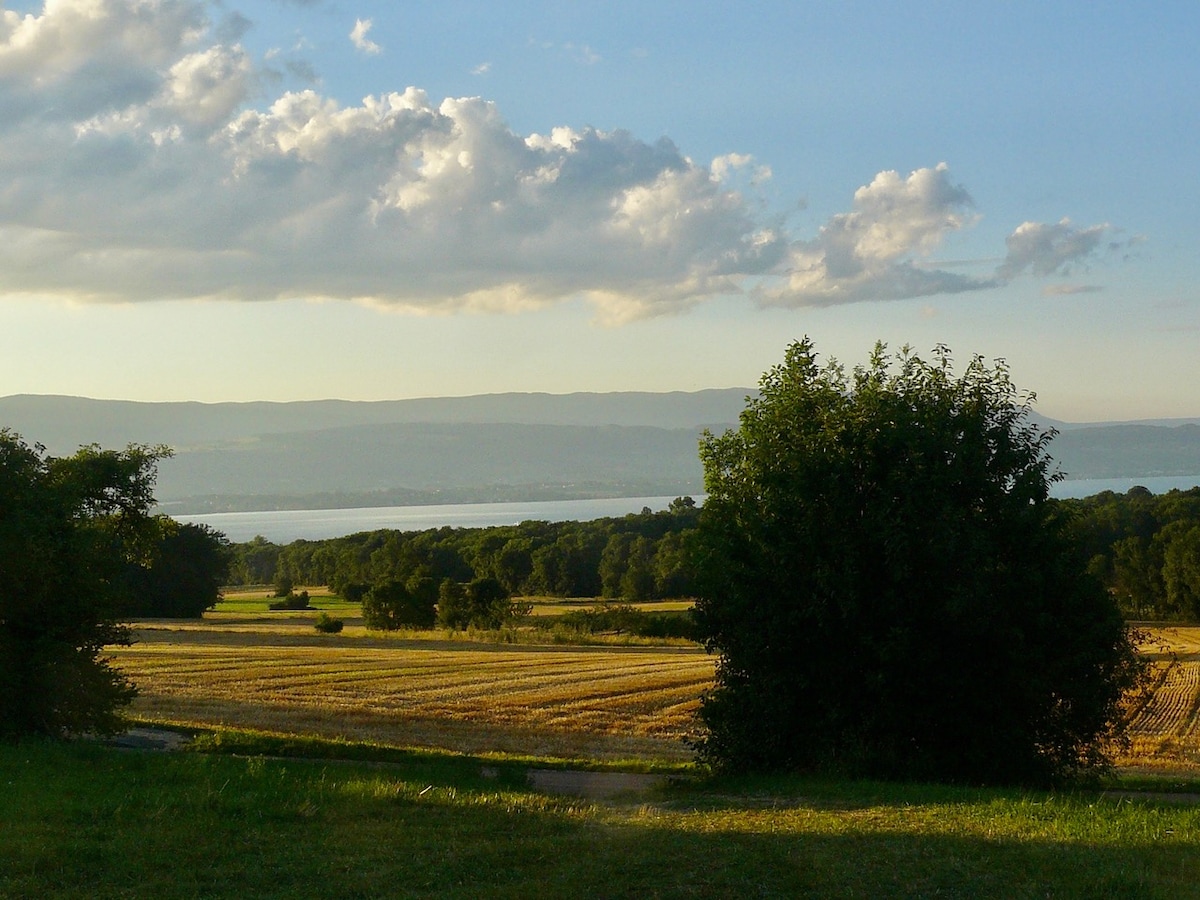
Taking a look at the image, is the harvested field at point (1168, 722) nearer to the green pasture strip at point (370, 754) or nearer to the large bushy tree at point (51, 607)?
the green pasture strip at point (370, 754)

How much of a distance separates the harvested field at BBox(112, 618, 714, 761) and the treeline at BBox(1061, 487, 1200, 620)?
43.1 meters

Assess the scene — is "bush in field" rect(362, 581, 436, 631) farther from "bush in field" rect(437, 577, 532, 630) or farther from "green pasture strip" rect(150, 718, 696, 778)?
"green pasture strip" rect(150, 718, 696, 778)

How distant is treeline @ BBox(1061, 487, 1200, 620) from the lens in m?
82.6

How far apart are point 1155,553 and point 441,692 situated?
231ft

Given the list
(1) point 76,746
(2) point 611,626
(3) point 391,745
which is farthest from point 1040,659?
(2) point 611,626

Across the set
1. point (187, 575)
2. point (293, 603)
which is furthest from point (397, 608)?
point (187, 575)

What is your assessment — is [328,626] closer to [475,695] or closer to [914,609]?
[475,695]

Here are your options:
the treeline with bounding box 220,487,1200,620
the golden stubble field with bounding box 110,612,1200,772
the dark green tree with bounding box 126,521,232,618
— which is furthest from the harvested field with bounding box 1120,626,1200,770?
the dark green tree with bounding box 126,521,232,618

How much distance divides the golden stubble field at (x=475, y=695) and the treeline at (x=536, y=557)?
35.3 meters

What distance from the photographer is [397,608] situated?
7381 centimetres

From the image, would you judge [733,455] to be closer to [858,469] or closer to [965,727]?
[858,469]

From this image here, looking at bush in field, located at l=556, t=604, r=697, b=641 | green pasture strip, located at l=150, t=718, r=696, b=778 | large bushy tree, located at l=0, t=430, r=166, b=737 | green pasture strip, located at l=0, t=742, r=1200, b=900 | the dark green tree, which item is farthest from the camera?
the dark green tree

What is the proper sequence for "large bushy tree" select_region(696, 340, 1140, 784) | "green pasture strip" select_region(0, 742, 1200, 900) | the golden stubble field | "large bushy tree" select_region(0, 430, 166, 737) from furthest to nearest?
1. the golden stubble field
2. "large bushy tree" select_region(0, 430, 166, 737)
3. "large bushy tree" select_region(696, 340, 1140, 784)
4. "green pasture strip" select_region(0, 742, 1200, 900)

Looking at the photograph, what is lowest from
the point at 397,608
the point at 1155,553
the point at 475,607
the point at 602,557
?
the point at 397,608
